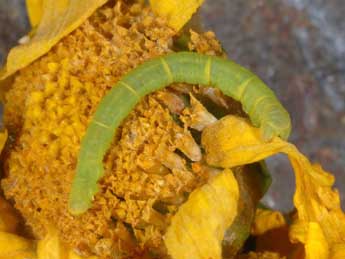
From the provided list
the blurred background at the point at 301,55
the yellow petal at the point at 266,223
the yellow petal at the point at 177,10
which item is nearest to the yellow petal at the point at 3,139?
the yellow petal at the point at 177,10

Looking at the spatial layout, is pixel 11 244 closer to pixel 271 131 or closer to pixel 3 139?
pixel 3 139

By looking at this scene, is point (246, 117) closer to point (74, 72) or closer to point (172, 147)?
point (172, 147)

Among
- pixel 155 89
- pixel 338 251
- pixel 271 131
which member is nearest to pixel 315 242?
pixel 338 251

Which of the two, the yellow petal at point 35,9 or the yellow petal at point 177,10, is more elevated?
the yellow petal at point 177,10

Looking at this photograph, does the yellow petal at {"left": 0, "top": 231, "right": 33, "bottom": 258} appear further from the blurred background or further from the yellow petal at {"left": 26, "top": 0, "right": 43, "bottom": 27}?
the blurred background

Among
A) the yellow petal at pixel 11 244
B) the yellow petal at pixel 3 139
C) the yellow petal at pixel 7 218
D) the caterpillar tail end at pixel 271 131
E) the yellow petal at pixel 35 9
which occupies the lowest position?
the yellow petal at pixel 7 218

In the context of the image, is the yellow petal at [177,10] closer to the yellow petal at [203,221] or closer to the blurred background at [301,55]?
the yellow petal at [203,221]

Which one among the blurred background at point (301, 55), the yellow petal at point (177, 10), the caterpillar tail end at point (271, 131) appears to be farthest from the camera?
the blurred background at point (301, 55)
